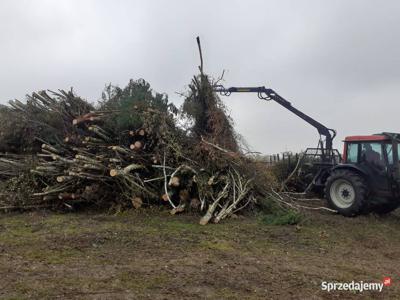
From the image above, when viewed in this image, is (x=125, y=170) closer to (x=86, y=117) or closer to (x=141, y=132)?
(x=141, y=132)

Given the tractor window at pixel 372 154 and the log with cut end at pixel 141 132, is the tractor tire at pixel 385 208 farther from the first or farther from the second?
the log with cut end at pixel 141 132

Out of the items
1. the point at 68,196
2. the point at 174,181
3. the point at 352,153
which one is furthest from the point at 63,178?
the point at 352,153

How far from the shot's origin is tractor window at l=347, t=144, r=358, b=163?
10.6 metres

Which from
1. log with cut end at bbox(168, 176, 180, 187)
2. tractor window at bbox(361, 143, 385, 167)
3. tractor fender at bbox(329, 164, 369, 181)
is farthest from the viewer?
tractor fender at bbox(329, 164, 369, 181)

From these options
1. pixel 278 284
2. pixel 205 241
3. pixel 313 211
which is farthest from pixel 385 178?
pixel 278 284

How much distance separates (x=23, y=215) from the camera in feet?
29.9

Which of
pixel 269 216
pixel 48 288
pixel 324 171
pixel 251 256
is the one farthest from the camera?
pixel 324 171

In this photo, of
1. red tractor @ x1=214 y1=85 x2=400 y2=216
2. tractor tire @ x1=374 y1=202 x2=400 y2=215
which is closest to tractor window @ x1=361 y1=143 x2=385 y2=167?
red tractor @ x1=214 y1=85 x2=400 y2=216

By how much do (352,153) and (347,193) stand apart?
0.90 m

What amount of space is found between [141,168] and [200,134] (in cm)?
154

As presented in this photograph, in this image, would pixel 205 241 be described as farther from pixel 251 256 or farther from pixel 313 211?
pixel 313 211

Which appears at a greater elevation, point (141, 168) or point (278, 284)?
point (141, 168)

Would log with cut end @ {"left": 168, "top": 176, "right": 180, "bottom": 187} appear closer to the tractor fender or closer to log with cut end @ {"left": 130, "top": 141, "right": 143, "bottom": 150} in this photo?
log with cut end @ {"left": 130, "top": 141, "right": 143, "bottom": 150}

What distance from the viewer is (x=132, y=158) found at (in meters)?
9.54
